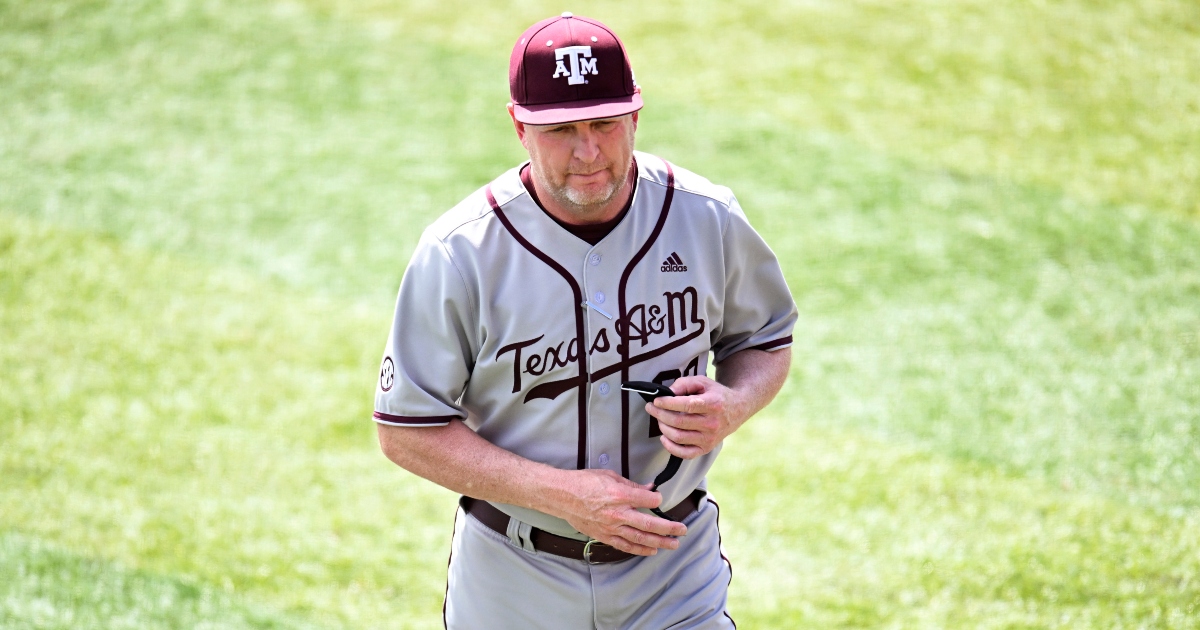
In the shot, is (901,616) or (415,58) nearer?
(901,616)

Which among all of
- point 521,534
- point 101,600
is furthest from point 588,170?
point 101,600

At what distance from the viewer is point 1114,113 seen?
7.83m

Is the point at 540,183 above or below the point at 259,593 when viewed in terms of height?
above

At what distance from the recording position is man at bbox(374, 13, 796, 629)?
2.42m

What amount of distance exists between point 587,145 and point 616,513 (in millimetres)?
792

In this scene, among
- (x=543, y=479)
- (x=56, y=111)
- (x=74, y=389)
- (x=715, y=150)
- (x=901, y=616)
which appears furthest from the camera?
(x=56, y=111)

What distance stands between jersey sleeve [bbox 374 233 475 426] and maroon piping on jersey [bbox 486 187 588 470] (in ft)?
0.55

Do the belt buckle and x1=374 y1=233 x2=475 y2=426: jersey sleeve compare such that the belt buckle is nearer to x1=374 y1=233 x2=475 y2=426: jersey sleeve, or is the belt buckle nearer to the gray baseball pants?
the gray baseball pants

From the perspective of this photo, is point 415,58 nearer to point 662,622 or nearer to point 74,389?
point 74,389

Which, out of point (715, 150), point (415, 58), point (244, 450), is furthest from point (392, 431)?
point (415, 58)

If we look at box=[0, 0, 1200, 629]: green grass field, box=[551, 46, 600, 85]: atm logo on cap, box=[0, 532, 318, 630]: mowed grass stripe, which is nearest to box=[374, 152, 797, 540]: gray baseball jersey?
box=[551, 46, 600, 85]: atm logo on cap

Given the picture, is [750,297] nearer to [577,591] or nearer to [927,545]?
[577,591]

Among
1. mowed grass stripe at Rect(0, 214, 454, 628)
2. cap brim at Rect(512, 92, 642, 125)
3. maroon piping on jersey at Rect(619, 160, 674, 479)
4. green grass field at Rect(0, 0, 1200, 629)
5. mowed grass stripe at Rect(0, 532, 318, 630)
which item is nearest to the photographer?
cap brim at Rect(512, 92, 642, 125)

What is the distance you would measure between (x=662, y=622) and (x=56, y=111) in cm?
750
